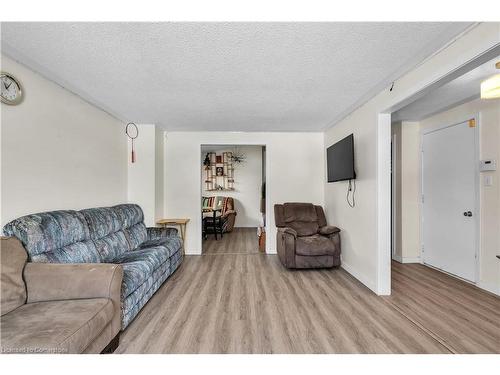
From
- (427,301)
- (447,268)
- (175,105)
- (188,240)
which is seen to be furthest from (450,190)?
(188,240)

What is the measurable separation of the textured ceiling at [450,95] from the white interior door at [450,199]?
0.33m

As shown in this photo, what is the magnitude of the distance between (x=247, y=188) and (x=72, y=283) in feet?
17.6

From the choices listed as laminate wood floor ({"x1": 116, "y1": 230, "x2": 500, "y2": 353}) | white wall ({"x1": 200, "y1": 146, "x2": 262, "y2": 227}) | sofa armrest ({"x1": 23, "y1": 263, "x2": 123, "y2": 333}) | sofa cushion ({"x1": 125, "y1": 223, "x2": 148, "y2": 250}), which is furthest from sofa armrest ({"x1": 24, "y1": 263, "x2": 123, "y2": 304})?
white wall ({"x1": 200, "y1": 146, "x2": 262, "y2": 227})

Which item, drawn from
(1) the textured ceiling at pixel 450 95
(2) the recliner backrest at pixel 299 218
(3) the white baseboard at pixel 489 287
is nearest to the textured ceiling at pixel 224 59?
(1) the textured ceiling at pixel 450 95

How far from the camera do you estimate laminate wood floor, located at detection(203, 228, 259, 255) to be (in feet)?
14.0

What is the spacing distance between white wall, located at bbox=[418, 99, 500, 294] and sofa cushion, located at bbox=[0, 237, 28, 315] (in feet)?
14.5

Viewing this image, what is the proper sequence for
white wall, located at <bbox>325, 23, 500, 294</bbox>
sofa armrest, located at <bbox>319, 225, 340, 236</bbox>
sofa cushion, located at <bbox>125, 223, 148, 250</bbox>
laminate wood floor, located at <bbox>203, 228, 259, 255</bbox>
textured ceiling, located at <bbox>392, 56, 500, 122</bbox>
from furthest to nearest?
laminate wood floor, located at <bbox>203, 228, 259, 255</bbox> → sofa armrest, located at <bbox>319, 225, 340, 236</bbox> → sofa cushion, located at <bbox>125, 223, 148, 250</bbox> → textured ceiling, located at <bbox>392, 56, 500, 122</bbox> → white wall, located at <bbox>325, 23, 500, 294</bbox>

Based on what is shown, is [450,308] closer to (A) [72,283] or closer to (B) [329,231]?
(B) [329,231]

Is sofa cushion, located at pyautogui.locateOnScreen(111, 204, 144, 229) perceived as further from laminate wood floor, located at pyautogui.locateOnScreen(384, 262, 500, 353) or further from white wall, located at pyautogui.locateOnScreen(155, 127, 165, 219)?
laminate wood floor, located at pyautogui.locateOnScreen(384, 262, 500, 353)

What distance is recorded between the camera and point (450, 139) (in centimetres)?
304

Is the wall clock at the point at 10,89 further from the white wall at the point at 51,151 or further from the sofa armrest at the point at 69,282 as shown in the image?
the sofa armrest at the point at 69,282

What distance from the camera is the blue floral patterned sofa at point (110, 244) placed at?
5.77 ft

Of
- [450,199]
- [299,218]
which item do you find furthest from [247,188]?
[450,199]

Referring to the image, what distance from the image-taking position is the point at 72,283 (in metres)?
1.54
